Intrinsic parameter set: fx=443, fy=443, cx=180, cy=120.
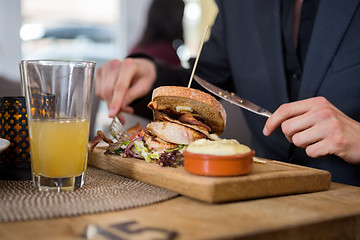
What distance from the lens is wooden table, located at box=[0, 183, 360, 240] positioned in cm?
78

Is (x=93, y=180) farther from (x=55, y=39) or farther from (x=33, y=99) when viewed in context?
(x=55, y=39)

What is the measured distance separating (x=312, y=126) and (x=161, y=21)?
4338 mm

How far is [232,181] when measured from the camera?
103cm

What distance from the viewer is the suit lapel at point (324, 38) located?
1920mm

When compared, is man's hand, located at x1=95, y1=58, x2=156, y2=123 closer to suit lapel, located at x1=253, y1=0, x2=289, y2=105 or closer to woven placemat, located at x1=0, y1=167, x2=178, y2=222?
suit lapel, located at x1=253, y1=0, x2=289, y2=105

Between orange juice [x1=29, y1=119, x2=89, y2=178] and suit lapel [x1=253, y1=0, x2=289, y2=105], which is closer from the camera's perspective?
orange juice [x1=29, y1=119, x2=89, y2=178]

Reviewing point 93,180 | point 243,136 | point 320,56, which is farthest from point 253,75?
point 93,180

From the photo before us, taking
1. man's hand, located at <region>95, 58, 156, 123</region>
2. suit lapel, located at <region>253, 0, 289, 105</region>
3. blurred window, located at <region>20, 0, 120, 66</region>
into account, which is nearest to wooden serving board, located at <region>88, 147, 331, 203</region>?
man's hand, located at <region>95, 58, 156, 123</region>

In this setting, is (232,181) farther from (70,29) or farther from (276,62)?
(70,29)

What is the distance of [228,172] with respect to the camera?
1.06m

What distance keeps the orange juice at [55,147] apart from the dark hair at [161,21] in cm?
448

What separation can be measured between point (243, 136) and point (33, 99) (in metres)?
2.40

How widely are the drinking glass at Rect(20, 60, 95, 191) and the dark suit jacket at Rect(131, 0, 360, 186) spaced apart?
110 centimetres

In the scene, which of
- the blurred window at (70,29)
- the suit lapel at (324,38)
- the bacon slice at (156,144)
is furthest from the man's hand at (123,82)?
the blurred window at (70,29)
